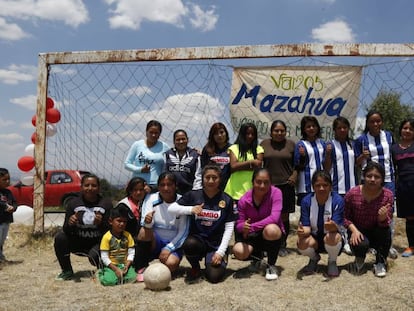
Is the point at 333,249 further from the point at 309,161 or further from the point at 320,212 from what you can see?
the point at 309,161

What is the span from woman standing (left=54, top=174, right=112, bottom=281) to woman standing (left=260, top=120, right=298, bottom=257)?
6.04ft

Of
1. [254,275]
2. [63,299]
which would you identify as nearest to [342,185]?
[254,275]

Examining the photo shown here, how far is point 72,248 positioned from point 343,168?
301cm

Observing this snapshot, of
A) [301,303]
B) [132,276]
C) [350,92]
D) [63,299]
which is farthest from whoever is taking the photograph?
[350,92]

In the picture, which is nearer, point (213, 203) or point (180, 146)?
point (213, 203)

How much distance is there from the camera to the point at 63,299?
3326mm

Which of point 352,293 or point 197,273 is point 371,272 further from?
point 197,273

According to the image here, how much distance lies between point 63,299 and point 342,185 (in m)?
3.04

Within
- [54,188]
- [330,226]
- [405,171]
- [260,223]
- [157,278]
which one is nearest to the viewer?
[157,278]

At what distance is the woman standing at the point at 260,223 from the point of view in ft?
12.3

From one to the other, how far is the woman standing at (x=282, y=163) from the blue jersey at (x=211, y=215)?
0.90 meters

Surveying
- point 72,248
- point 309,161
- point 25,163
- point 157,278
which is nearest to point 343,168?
point 309,161

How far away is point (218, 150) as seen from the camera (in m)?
4.68

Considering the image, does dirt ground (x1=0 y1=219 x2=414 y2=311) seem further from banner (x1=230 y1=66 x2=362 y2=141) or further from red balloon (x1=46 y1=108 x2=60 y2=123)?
red balloon (x1=46 y1=108 x2=60 y2=123)
